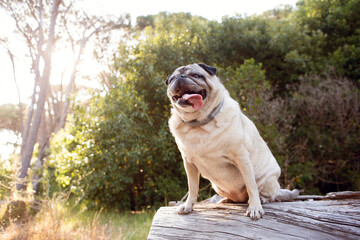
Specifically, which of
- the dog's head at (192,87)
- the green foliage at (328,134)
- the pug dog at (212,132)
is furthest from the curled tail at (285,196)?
the green foliage at (328,134)

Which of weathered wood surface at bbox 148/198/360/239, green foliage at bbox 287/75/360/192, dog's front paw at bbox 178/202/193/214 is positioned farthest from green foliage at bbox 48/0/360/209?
weathered wood surface at bbox 148/198/360/239

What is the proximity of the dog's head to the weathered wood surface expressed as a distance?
3.78ft

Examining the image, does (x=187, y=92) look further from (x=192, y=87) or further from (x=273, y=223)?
(x=273, y=223)

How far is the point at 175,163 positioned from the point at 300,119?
464 cm

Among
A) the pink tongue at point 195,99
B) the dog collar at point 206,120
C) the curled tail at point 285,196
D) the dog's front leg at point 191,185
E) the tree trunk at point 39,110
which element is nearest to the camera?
the pink tongue at point 195,99

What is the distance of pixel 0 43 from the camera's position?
1083cm

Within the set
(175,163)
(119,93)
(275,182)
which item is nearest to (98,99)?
(119,93)

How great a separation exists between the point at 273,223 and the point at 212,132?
1.00 metres

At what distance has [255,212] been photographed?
2412mm

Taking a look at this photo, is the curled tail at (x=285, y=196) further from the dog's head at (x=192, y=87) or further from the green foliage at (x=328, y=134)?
the green foliage at (x=328, y=134)

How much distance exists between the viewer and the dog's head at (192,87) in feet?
7.34

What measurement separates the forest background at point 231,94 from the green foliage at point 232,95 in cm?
3

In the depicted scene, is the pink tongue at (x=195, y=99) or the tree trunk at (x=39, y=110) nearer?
the pink tongue at (x=195, y=99)

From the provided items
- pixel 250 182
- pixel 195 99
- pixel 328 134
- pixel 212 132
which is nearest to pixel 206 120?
pixel 212 132
